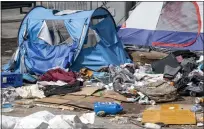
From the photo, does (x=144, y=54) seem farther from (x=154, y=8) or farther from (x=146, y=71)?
(x=154, y=8)

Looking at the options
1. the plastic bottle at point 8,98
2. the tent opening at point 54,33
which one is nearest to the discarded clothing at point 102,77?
the tent opening at point 54,33

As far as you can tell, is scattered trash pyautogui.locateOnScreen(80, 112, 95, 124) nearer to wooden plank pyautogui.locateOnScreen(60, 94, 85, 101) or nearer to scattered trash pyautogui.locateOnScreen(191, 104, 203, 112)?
wooden plank pyautogui.locateOnScreen(60, 94, 85, 101)

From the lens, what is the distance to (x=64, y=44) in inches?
366

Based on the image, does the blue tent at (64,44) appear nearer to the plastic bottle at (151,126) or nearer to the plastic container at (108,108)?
the plastic container at (108,108)

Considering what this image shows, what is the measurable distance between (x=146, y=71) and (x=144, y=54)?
1127mm

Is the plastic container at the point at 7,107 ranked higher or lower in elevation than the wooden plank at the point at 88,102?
lower

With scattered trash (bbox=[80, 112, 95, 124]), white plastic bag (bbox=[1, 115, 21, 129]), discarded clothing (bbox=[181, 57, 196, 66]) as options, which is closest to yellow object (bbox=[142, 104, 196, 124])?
scattered trash (bbox=[80, 112, 95, 124])

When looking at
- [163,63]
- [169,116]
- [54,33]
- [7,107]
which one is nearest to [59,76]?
[7,107]

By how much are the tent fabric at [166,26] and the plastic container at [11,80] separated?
3.82 meters

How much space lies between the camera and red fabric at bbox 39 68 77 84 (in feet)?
26.7

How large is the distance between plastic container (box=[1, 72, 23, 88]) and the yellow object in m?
2.80

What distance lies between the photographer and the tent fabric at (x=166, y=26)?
10.6 m

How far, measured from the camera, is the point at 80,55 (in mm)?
9180

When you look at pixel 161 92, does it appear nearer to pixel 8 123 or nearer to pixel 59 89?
pixel 59 89
